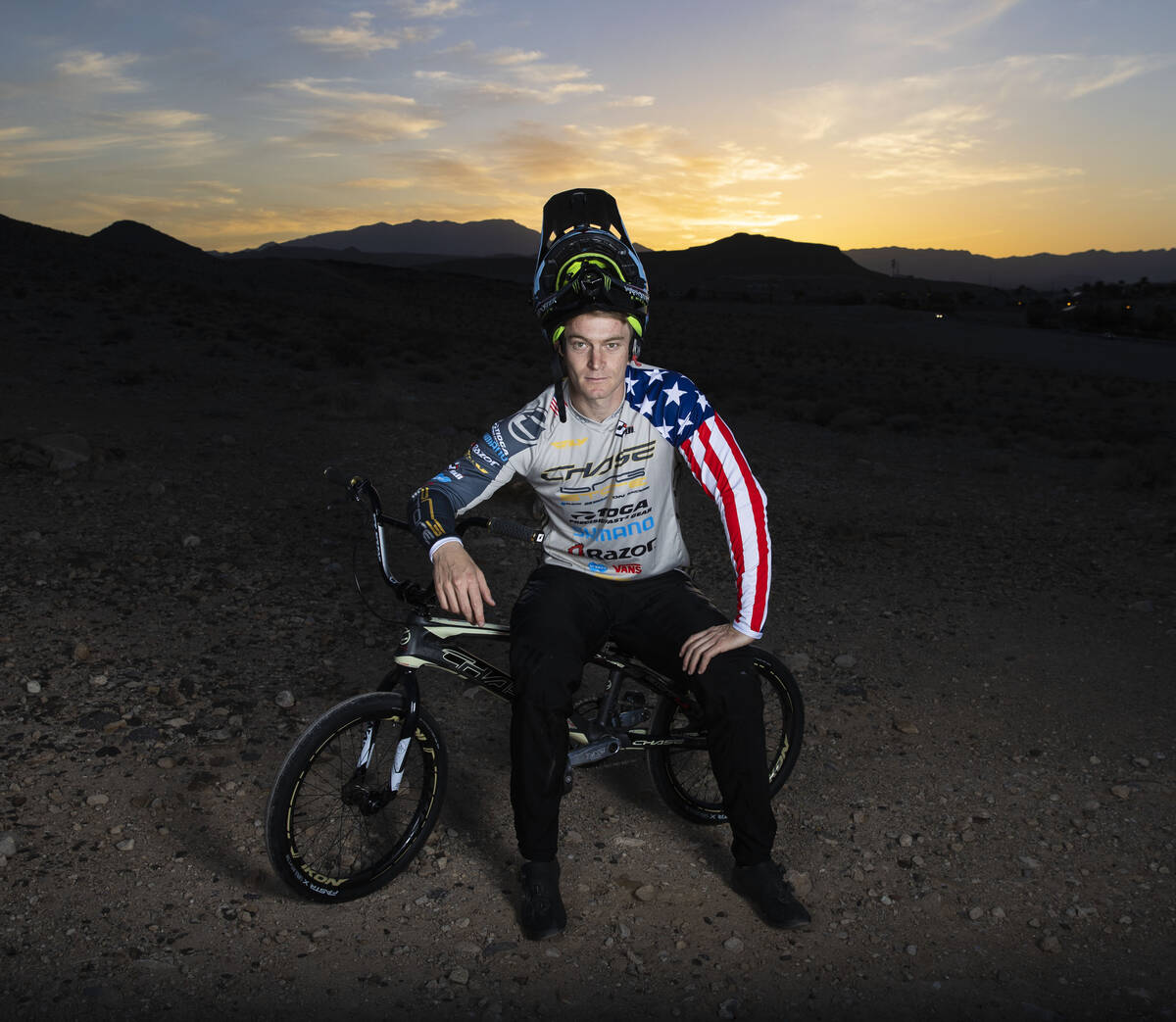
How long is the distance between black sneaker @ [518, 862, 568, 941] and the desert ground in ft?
0.23

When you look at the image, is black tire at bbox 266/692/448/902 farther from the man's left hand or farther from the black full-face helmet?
the black full-face helmet

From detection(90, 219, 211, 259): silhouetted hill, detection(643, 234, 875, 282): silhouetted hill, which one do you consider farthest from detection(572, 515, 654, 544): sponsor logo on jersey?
detection(643, 234, 875, 282): silhouetted hill

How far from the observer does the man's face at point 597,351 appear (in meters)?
3.13

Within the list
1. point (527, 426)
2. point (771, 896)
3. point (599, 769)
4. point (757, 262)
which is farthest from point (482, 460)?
point (757, 262)

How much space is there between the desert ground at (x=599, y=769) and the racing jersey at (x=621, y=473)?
3.69 ft

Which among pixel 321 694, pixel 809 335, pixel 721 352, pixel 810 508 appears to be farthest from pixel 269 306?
pixel 321 694

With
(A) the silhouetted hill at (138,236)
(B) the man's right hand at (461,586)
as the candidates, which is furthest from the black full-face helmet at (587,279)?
(A) the silhouetted hill at (138,236)

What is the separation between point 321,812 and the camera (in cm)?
349

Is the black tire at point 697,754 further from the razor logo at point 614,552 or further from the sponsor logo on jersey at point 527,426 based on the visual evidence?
the sponsor logo on jersey at point 527,426

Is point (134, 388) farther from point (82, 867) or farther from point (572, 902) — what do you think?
point (572, 902)

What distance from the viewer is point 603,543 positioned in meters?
3.38

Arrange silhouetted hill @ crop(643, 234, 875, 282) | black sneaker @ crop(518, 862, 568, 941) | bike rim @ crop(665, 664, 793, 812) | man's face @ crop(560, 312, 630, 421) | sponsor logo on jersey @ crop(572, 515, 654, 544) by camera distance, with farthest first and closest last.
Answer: silhouetted hill @ crop(643, 234, 875, 282)
bike rim @ crop(665, 664, 793, 812)
sponsor logo on jersey @ crop(572, 515, 654, 544)
man's face @ crop(560, 312, 630, 421)
black sneaker @ crop(518, 862, 568, 941)

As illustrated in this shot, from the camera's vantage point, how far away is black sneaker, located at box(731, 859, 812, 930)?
3037mm

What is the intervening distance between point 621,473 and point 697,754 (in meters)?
1.21
